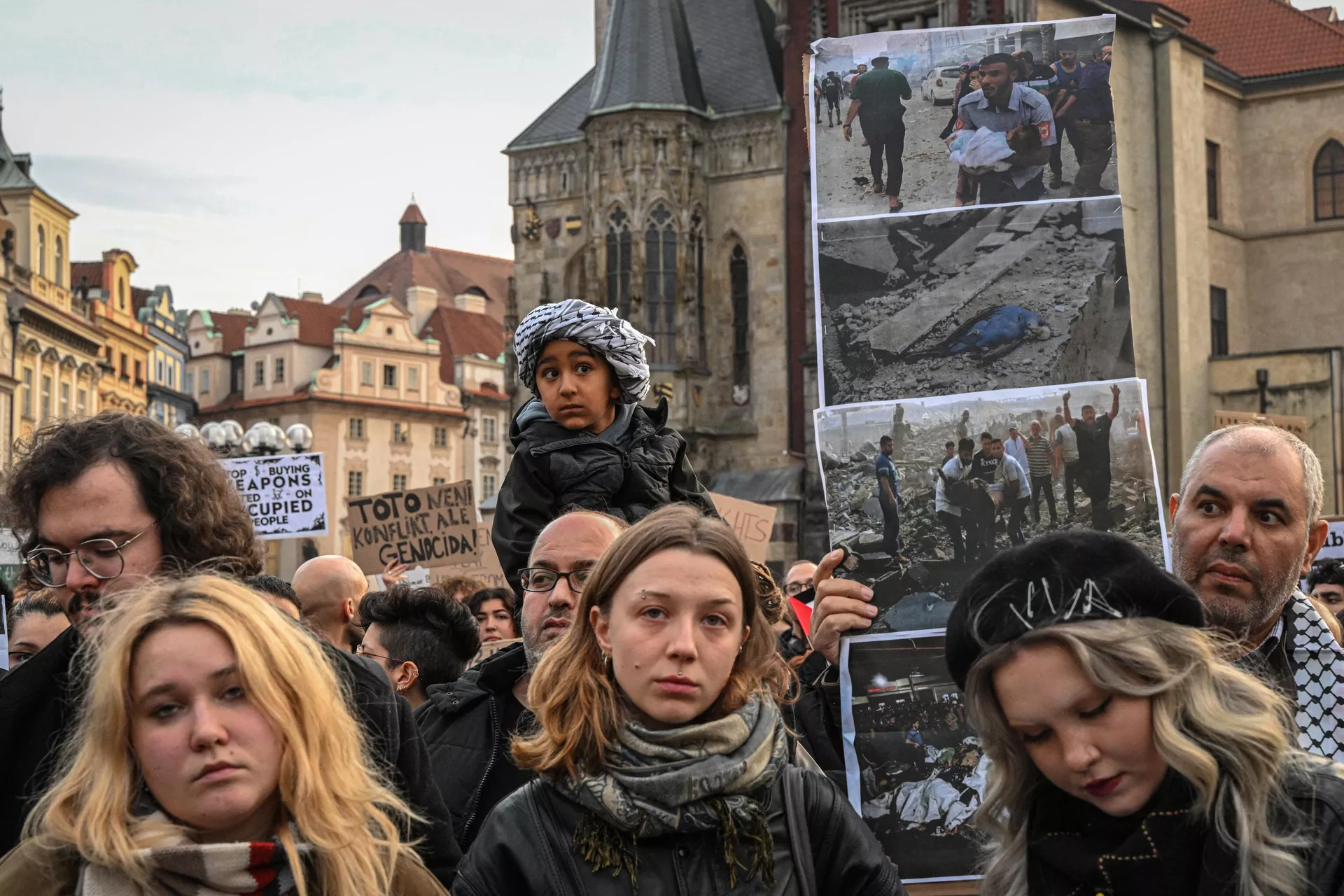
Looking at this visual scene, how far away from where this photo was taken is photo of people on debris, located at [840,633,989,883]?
4664mm

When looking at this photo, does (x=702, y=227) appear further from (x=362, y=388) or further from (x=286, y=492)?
(x=362, y=388)

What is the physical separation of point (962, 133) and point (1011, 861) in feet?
8.61

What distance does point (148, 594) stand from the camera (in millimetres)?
3299

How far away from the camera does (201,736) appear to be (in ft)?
10.3

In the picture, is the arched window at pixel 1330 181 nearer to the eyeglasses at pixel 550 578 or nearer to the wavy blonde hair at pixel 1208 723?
the eyeglasses at pixel 550 578

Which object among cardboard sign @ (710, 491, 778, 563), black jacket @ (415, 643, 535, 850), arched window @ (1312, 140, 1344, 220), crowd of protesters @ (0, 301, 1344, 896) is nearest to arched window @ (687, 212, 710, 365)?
arched window @ (1312, 140, 1344, 220)

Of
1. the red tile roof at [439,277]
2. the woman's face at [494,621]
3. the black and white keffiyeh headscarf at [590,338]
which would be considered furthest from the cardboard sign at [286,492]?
the red tile roof at [439,277]

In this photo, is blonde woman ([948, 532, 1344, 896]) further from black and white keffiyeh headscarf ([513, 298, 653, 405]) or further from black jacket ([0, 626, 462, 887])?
black and white keffiyeh headscarf ([513, 298, 653, 405])

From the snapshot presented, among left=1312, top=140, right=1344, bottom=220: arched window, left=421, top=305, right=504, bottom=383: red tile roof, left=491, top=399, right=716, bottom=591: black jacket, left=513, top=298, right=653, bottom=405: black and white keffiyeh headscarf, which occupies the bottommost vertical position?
left=491, top=399, right=716, bottom=591: black jacket

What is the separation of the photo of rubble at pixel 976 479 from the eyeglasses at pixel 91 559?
1.97 meters

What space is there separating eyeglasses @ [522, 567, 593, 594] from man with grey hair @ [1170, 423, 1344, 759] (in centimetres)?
152

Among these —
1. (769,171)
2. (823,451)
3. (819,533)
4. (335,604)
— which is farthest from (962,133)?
(769,171)

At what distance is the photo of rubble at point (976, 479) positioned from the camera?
15.9 ft

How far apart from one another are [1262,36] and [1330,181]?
4867 mm
